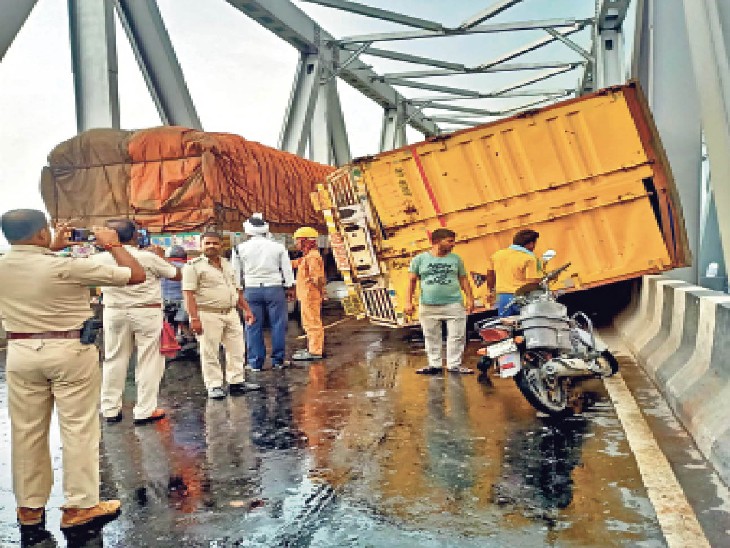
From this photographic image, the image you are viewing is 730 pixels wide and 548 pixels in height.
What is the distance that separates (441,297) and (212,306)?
2.31m

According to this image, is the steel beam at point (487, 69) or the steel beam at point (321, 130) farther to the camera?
the steel beam at point (487, 69)

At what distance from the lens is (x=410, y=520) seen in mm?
3889

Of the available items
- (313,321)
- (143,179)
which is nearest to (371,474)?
(313,321)

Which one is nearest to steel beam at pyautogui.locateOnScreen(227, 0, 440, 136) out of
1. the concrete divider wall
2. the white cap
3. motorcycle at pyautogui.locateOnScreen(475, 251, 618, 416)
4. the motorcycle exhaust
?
the white cap

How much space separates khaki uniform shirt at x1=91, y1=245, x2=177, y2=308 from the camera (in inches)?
252

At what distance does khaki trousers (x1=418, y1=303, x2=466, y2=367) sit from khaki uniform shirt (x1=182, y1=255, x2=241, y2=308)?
6.70 feet

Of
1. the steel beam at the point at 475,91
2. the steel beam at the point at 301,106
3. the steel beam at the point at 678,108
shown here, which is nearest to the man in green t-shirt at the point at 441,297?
the steel beam at the point at 678,108

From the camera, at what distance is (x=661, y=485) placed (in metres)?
4.29

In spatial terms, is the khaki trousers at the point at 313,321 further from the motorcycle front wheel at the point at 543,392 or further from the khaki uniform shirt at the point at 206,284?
the motorcycle front wheel at the point at 543,392

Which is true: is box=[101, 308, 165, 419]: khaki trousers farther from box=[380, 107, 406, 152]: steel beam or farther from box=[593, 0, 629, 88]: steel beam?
box=[380, 107, 406, 152]: steel beam

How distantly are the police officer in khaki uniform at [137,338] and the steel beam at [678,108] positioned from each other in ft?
22.9

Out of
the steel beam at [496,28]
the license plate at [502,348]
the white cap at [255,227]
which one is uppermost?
the steel beam at [496,28]

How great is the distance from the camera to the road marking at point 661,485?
3.59 m

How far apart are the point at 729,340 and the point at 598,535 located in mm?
2106
